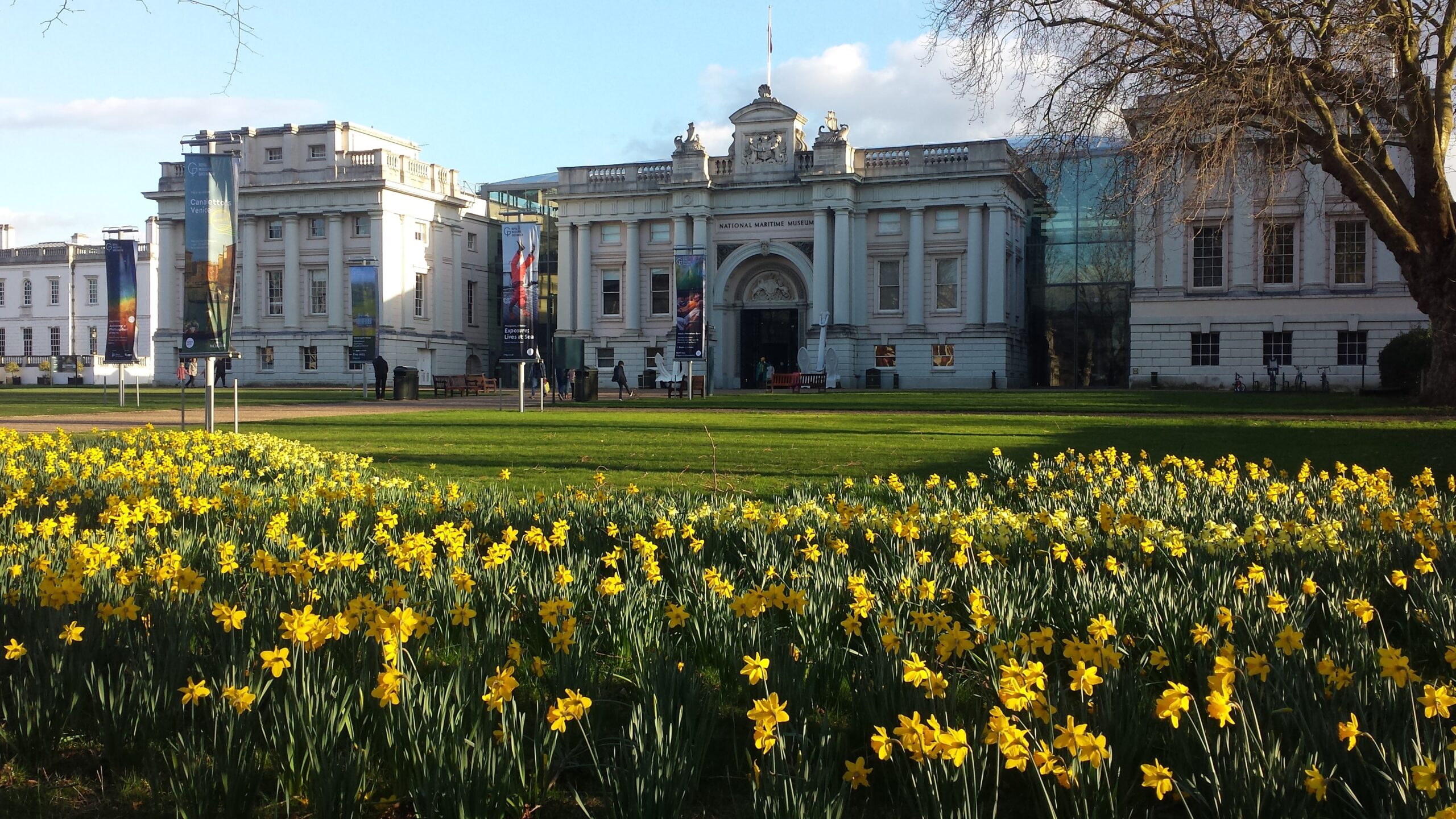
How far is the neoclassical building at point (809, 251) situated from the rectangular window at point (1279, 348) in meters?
11.6

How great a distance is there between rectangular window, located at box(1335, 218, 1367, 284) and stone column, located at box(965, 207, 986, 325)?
14846 mm

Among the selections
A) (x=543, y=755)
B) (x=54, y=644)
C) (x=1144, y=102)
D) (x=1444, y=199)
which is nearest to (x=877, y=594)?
(x=543, y=755)

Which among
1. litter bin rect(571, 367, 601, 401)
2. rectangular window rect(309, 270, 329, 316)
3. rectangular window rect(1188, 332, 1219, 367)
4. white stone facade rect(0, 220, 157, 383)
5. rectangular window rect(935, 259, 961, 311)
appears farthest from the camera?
white stone facade rect(0, 220, 157, 383)

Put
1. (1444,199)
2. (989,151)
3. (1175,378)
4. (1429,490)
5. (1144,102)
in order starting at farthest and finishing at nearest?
(989,151)
(1175,378)
(1444,199)
(1144,102)
(1429,490)

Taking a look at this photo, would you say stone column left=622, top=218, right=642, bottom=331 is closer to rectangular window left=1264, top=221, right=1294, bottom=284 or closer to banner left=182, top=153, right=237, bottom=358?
rectangular window left=1264, top=221, right=1294, bottom=284

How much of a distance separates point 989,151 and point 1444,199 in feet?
109

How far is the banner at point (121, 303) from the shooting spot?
96.5 ft

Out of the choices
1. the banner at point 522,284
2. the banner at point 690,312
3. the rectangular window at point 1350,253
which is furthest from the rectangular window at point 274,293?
the rectangular window at point 1350,253

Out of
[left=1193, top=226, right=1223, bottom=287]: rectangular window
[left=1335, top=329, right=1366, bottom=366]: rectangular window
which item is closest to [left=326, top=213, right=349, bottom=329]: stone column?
[left=1193, top=226, right=1223, bottom=287]: rectangular window

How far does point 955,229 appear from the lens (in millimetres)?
54781

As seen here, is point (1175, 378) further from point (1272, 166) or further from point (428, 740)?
point (428, 740)

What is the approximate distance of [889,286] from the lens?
56.2 m

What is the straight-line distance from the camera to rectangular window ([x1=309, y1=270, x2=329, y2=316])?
64.0m

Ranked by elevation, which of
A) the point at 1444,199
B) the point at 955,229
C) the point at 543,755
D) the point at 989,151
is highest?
the point at 989,151
